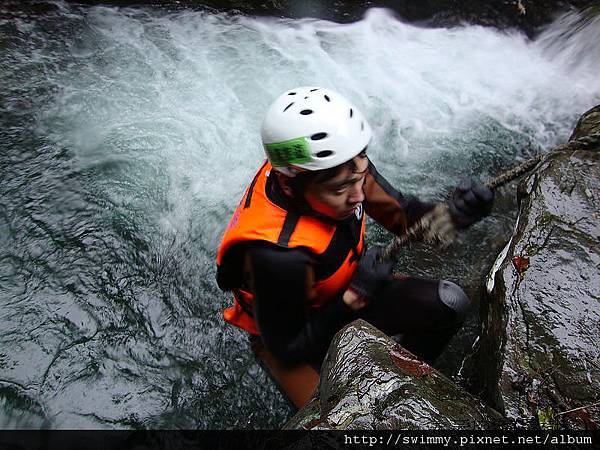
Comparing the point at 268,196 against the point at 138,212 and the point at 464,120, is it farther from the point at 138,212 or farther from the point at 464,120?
the point at 464,120

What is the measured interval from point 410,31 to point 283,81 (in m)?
3.22

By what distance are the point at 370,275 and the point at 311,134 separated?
1021mm

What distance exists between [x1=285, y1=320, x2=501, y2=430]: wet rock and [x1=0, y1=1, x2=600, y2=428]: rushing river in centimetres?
149

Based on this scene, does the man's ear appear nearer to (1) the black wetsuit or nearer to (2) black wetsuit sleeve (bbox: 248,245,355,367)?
(1) the black wetsuit

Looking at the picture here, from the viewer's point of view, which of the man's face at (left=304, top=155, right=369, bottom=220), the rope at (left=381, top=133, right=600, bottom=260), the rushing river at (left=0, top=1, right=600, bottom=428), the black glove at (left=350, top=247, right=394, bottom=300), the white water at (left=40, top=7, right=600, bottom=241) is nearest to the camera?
the man's face at (left=304, top=155, right=369, bottom=220)

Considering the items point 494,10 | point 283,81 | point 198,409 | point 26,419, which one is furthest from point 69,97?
point 494,10

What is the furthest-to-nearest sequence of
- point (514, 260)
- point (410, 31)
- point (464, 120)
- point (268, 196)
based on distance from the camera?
1. point (410, 31)
2. point (464, 120)
3. point (514, 260)
4. point (268, 196)

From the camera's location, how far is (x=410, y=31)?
798cm

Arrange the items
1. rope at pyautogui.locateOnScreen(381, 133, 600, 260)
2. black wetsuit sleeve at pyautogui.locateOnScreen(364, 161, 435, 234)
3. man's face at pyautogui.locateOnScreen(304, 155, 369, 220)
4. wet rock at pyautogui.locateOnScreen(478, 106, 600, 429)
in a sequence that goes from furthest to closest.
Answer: black wetsuit sleeve at pyautogui.locateOnScreen(364, 161, 435, 234) → rope at pyautogui.locateOnScreen(381, 133, 600, 260) → man's face at pyautogui.locateOnScreen(304, 155, 369, 220) → wet rock at pyautogui.locateOnScreen(478, 106, 600, 429)

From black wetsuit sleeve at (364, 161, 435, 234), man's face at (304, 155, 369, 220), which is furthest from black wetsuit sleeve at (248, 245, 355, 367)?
black wetsuit sleeve at (364, 161, 435, 234)

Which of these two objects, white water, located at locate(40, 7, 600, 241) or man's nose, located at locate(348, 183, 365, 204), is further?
white water, located at locate(40, 7, 600, 241)

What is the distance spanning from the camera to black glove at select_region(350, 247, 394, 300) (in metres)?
2.79

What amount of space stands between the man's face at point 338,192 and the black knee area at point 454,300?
942 mm

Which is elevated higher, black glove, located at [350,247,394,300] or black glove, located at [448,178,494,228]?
black glove, located at [448,178,494,228]
